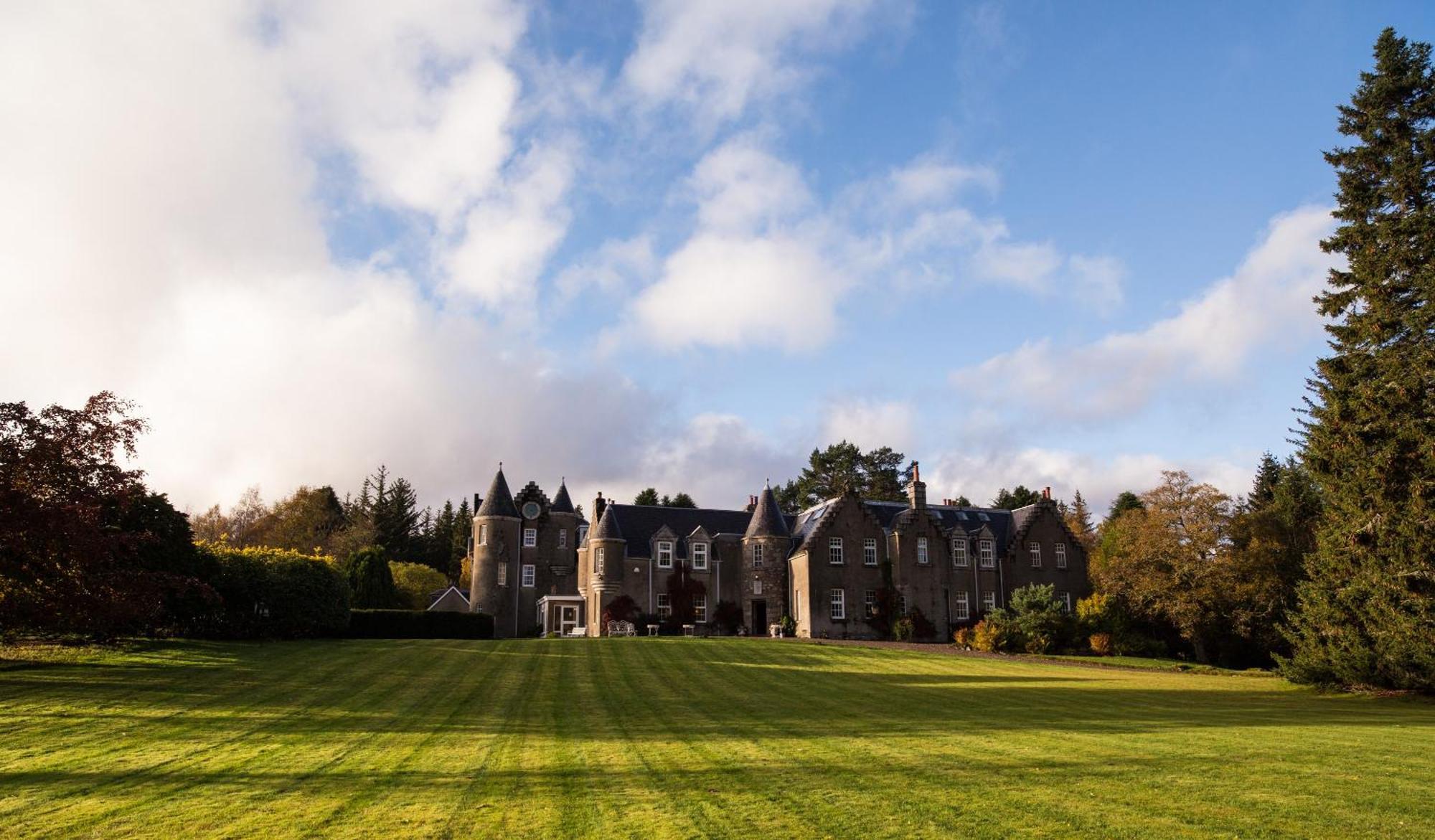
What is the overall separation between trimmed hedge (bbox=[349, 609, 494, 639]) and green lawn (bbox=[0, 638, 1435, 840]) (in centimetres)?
1578

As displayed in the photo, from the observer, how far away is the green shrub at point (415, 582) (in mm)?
64312

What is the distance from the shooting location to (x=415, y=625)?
138ft

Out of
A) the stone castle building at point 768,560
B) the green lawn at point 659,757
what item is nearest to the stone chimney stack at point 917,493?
the stone castle building at point 768,560

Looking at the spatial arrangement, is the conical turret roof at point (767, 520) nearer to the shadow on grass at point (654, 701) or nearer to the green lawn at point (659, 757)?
the shadow on grass at point (654, 701)

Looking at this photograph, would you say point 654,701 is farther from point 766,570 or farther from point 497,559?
point 497,559

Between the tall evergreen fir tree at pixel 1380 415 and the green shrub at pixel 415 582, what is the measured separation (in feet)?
180

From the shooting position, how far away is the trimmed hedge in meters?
40.7

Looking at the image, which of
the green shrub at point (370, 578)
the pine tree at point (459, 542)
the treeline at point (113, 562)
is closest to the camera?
the treeline at point (113, 562)

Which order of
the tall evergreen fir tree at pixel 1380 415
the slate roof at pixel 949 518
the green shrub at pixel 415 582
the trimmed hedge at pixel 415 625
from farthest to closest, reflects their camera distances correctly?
1. the green shrub at pixel 415 582
2. the slate roof at pixel 949 518
3. the trimmed hedge at pixel 415 625
4. the tall evergreen fir tree at pixel 1380 415

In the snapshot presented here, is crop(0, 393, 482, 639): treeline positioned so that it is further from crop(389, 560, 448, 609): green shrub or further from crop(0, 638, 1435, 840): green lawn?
crop(389, 560, 448, 609): green shrub

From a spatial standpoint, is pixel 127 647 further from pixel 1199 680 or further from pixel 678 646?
pixel 1199 680

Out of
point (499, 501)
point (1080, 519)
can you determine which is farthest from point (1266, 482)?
point (499, 501)

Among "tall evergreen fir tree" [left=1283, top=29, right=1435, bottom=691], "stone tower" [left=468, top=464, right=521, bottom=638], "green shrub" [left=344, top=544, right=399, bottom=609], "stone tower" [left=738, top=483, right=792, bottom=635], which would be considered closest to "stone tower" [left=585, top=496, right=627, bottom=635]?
"stone tower" [left=468, top=464, right=521, bottom=638]

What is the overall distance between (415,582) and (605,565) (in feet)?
77.8
